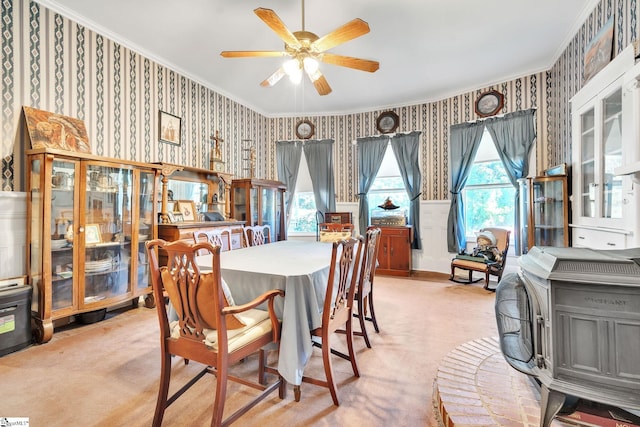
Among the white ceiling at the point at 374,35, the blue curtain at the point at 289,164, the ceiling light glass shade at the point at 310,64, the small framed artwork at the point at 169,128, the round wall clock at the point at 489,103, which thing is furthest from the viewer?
the blue curtain at the point at 289,164

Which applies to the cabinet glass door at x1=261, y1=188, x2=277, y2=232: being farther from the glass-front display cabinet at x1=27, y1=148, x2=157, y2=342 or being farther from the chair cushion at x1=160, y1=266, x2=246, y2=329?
the chair cushion at x1=160, y1=266, x2=246, y2=329

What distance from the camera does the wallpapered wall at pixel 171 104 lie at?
8.50ft

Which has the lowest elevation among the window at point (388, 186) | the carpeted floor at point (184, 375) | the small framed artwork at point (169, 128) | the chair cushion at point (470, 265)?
the carpeted floor at point (184, 375)

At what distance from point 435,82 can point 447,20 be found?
59.6 inches

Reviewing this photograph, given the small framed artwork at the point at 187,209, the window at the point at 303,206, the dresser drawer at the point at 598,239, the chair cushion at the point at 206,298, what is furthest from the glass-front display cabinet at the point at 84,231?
the dresser drawer at the point at 598,239

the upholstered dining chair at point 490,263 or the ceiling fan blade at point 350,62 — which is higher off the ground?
the ceiling fan blade at point 350,62

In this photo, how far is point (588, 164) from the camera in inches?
109

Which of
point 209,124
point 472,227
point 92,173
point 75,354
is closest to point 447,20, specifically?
point 472,227

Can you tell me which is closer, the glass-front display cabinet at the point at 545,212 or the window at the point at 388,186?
the glass-front display cabinet at the point at 545,212

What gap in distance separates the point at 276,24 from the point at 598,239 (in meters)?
3.11

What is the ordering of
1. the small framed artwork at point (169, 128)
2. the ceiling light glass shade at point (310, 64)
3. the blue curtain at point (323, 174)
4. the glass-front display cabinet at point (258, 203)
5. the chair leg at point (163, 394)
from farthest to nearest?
the blue curtain at point (323, 174) → the glass-front display cabinet at point (258, 203) → the small framed artwork at point (169, 128) → the ceiling light glass shade at point (310, 64) → the chair leg at point (163, 394)

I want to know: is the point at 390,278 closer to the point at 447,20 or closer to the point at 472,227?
the point at 472,227

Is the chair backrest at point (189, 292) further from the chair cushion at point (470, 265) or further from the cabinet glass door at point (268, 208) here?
the chair cushion at point (470, 265)

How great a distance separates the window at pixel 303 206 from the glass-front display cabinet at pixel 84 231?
291 cm
